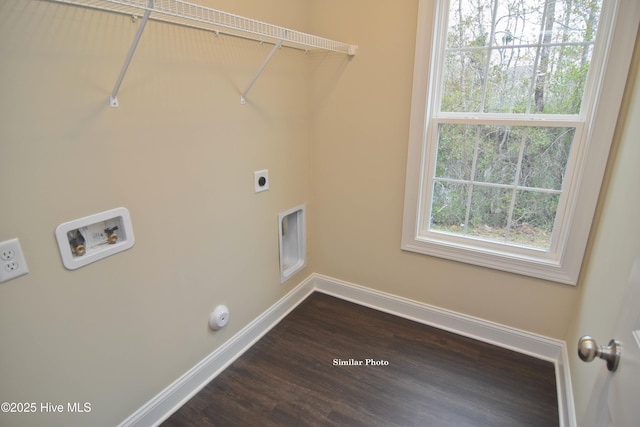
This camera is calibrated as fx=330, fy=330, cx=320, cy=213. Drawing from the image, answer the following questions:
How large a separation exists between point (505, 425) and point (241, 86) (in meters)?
2.08

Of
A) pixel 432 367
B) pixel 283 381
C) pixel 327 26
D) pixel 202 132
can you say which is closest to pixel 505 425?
pixel 432 367

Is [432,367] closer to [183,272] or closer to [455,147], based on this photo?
[455,147]

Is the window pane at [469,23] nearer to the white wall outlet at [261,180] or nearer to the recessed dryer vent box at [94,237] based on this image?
the white wall outlet at [261,180]

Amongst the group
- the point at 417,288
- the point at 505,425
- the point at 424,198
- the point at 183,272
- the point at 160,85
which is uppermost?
the point at 160,85

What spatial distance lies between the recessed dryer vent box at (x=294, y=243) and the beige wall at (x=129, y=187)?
378 mm

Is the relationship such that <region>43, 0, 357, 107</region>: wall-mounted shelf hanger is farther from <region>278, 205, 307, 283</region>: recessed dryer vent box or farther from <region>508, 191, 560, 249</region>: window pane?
<region>508, 191, 560, 249</region>: window pane

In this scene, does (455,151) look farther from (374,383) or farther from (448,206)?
(374,383)

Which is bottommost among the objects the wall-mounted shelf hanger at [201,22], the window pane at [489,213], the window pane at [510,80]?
the window pane at [489,213]

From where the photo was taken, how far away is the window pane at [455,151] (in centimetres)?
190

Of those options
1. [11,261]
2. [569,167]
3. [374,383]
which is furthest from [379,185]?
[11,261]

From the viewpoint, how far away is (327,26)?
2.05 metres

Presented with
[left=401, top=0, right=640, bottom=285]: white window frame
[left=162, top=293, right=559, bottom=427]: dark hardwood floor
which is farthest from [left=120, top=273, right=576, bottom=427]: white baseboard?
[left=401, top=0, right=640, bottom=285]: white window frame

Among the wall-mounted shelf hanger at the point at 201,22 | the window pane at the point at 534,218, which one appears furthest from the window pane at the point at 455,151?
the wall-mounted shelf hanger at the point at 201,22

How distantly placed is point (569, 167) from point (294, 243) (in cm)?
171
